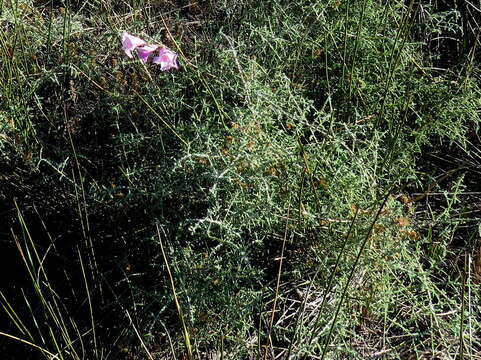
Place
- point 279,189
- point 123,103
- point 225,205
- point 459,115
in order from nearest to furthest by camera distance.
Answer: point 225,205
point 279,189
point 123,103
point 459,115

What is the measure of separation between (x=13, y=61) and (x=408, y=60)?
1438mm

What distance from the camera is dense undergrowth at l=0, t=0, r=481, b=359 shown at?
1.78 meters

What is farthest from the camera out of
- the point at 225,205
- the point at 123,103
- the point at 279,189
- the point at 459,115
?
the point at 459,115

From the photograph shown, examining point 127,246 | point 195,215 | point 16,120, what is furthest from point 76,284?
point 16,120

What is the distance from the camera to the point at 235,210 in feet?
5.85

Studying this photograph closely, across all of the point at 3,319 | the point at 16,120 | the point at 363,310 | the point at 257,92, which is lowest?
the point at 3,319

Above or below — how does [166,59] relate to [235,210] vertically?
above

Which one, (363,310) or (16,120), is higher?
(16,120)

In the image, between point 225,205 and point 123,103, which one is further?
point 123,103

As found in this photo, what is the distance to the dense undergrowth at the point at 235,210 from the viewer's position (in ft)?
5.84

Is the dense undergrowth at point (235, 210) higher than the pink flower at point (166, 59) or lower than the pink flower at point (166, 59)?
lower

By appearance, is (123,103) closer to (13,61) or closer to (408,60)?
(13,61)

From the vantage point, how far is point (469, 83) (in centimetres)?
233

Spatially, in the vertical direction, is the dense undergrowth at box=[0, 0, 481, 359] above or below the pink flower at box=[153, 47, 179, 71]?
below
